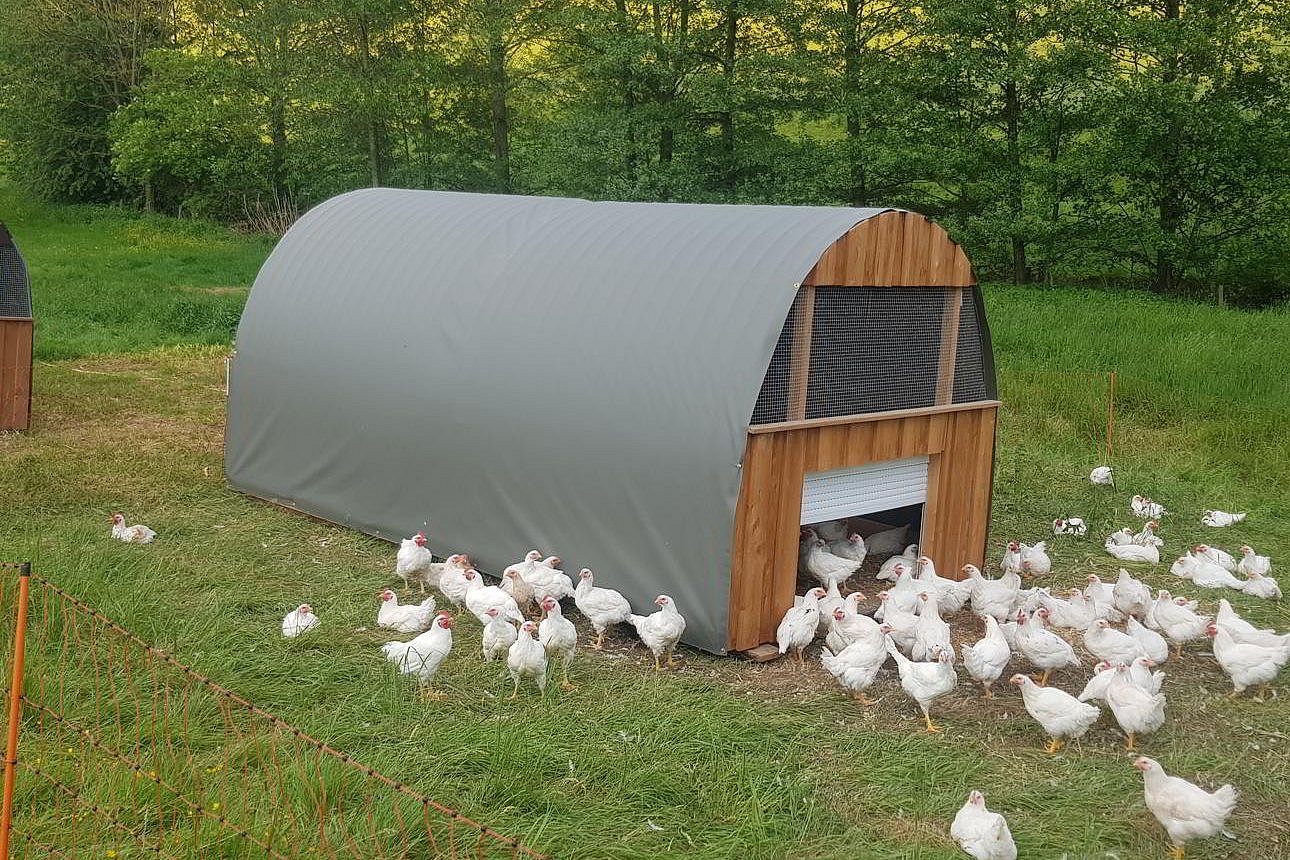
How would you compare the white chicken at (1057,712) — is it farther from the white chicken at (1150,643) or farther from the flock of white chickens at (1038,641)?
the white chicken at (1150,643)

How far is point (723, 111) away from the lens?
27.8 m

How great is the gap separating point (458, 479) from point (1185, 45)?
67.1 ft

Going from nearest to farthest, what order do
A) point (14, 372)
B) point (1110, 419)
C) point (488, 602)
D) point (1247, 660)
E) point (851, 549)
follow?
1. point (1247, 660)
2. point (488, 602)
3. point (851, 549)
4. point (14, 372)
5. point (1110, 419)

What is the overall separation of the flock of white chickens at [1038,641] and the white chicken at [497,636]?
66.7 inches

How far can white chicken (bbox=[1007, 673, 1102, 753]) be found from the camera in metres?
6.50

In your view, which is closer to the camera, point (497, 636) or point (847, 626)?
point (497, 636)

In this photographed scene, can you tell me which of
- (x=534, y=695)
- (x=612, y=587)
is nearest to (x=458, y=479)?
(x=612, y=587)

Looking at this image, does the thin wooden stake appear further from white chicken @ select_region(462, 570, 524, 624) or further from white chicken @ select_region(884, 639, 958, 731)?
white chicken @ select_region(462, 570, 524, 624)

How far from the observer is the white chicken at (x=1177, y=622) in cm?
793

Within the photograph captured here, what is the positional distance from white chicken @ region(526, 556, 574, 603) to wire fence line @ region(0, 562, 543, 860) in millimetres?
2239

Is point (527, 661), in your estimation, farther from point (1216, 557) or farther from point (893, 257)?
point (1216, 557)

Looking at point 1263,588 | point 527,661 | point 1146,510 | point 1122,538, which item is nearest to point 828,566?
point 527,661

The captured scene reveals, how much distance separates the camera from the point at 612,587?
27.2ft

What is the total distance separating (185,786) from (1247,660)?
590 cm
